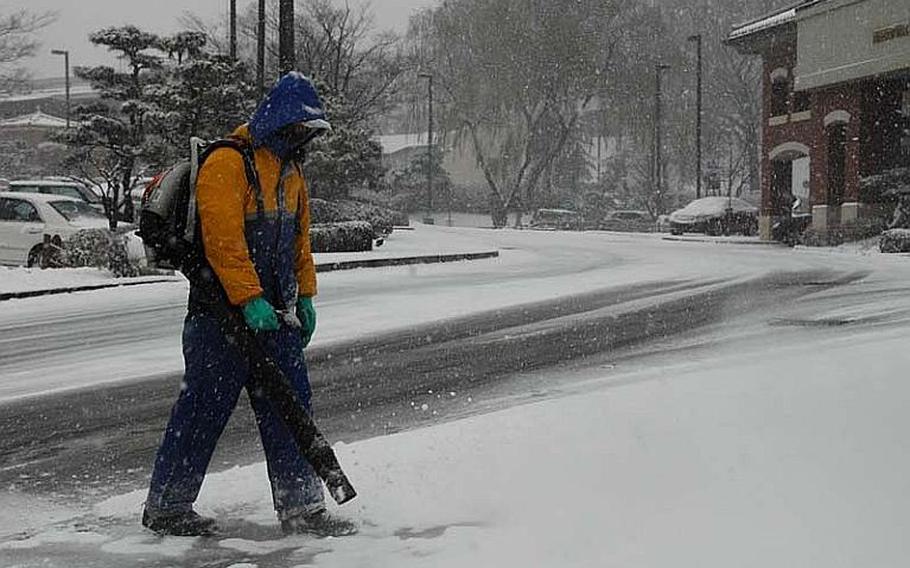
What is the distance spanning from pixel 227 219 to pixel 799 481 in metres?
2.70

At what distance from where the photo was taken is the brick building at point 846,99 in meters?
29.6

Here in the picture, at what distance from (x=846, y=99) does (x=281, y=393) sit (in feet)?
97.7

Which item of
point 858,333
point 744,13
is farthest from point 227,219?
point 744,13

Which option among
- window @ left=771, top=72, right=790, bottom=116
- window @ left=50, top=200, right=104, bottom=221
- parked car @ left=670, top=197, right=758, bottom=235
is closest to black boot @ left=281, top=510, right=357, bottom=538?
Result: window @ left=50, top=200, right=104, bottom=221

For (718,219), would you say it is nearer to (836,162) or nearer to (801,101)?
(801,101)

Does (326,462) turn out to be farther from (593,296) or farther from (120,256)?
(120,256)

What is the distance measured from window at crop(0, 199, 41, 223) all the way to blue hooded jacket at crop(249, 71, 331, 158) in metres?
15.7

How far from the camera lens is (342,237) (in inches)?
904

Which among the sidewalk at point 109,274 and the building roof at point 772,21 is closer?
the sidewalk at point 109,274

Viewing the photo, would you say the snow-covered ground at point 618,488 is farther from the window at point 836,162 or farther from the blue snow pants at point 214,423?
the window at point 836,162

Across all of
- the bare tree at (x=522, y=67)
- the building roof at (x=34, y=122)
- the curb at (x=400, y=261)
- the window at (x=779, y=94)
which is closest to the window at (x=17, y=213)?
the curb at (x=400, y=261)

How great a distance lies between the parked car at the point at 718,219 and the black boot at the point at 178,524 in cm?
3665

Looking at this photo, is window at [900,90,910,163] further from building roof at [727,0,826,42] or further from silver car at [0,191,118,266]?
silver car at [0,191,118,266]

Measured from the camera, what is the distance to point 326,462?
15.3ft
